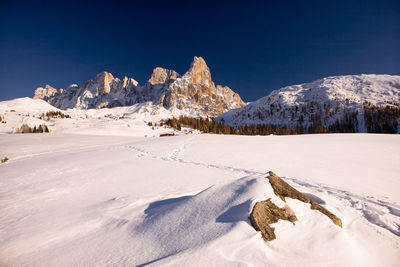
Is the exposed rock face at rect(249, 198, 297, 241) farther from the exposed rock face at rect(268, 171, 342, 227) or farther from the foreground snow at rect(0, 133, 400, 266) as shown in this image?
the exposed rock face at rect(268, 171, 342, 227)

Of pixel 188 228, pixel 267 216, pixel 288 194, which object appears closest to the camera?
pixel 188 228

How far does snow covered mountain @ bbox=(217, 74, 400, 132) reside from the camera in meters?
121

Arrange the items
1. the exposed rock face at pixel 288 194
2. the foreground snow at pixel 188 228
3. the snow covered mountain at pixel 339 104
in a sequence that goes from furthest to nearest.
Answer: the snow covered mountain at pixel 339 104 < the exposed rock face at pixel 288 194 < the foreground snow at pixel 188 228

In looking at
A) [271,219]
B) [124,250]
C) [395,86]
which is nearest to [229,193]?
[271,219]

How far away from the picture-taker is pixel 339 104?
145000 millimetres

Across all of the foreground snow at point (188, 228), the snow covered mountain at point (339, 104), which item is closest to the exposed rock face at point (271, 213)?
the foreground snow at point (188, 228)

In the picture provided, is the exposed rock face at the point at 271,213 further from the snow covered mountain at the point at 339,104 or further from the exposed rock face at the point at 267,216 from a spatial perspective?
the snow covered mountain at the point at 339,104

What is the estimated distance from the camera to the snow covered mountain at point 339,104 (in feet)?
398

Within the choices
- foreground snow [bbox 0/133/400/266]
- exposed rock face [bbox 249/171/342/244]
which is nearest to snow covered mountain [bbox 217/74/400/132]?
foreground snow [bbox 0/133/400/266]

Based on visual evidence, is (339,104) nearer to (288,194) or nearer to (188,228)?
(288,194)

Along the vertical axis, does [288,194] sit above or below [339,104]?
below

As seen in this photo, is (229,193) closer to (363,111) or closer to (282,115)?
(363,111)

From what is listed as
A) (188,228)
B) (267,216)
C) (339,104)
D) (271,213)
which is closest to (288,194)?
(271,213)

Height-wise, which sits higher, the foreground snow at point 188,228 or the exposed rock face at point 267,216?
the exposed rock face at point 267,216
